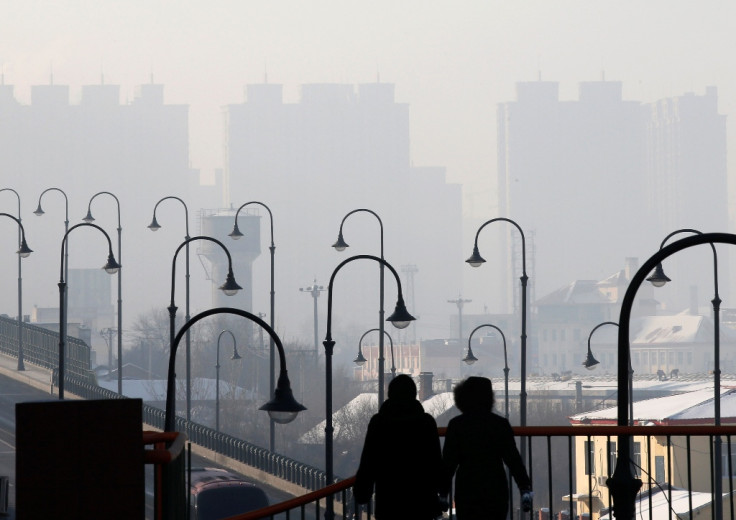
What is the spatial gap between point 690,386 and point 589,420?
6892cm

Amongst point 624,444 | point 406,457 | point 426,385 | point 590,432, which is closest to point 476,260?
point 590,432

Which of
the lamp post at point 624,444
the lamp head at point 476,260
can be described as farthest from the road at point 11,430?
the lamp post at point 624,444

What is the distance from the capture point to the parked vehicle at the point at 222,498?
3197 cm

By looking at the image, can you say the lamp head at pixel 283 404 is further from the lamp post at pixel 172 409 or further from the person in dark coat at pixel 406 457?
the person in dark coat at pixel 406 457

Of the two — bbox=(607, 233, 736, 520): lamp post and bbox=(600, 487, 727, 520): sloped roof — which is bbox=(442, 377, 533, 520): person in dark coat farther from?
bbox=(600, 487, 727, 520): sloped roof

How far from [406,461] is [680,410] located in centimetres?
6501

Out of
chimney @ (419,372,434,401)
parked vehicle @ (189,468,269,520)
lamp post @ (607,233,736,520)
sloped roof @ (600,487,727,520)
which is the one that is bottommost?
chimney @ (419,372,434,401)

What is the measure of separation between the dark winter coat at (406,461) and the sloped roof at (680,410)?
53.1 meters

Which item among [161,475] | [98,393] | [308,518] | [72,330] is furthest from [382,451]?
[72,330]

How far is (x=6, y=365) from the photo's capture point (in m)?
52.9

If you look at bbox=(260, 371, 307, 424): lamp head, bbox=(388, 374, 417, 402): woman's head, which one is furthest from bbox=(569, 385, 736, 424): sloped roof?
bbox=(388, 374, 417, 402): woman's head

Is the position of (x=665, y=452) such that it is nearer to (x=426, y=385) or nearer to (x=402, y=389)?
(x=426, y=385)

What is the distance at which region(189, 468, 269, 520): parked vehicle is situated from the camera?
3197 centimetres

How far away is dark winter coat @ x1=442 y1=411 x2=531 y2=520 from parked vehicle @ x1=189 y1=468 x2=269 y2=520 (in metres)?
24.1
